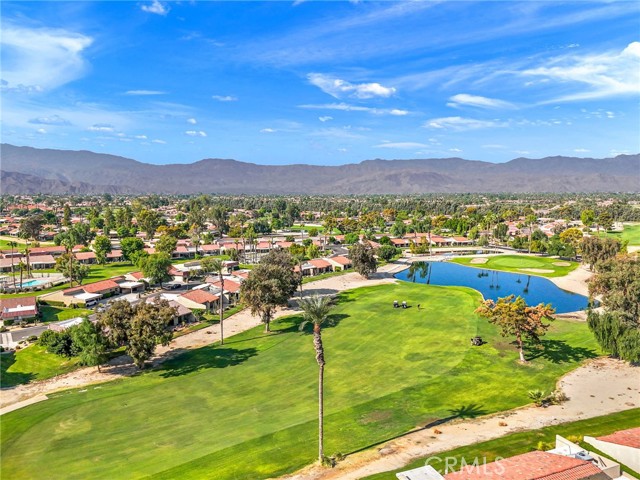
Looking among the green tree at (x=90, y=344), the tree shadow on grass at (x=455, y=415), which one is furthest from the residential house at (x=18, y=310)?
the tree shadow on grass at (x=455, y=415)

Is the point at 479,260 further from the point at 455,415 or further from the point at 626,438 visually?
the point at 626,438

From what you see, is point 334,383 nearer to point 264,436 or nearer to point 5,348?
point 264,436

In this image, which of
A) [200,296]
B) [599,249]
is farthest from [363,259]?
[599,249]

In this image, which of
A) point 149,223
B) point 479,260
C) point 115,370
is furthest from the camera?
point 149,223

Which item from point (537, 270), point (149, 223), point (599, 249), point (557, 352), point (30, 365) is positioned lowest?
point (30, 365)

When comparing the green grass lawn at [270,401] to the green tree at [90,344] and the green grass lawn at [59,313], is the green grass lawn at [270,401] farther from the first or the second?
the green grass lawn at [59,313]

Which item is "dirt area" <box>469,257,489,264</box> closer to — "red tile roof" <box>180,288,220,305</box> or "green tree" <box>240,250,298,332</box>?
"green tree" <box>240,250,298,332</box>
